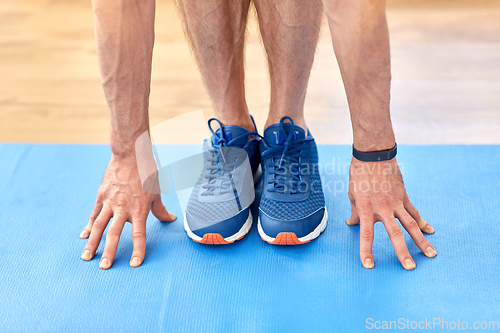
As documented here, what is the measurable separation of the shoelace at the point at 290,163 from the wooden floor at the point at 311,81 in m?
0.49

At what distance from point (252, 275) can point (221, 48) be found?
61cm

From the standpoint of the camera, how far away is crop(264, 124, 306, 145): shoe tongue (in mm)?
1193

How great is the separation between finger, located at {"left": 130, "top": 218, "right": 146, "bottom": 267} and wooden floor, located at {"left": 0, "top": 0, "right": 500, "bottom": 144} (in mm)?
763

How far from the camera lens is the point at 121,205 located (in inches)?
42.4

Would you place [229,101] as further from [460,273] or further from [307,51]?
[460,273]

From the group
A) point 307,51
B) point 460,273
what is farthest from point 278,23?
point 460,273

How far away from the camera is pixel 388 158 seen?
1.02m

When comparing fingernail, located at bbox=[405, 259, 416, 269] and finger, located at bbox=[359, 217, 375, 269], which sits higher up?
finger, located at bbox=[359, 217, 375, 269]

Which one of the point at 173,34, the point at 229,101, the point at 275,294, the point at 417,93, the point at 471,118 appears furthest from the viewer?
the point at 173,34

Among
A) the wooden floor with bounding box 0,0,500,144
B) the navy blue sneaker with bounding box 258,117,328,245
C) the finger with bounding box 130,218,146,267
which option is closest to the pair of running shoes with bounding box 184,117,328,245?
the navy blue sneaker with bounding box 258,117,328,245

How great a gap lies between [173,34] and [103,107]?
822 millimetres

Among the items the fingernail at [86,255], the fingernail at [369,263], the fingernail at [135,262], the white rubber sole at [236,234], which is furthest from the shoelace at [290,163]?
the fingernail at [86,255]

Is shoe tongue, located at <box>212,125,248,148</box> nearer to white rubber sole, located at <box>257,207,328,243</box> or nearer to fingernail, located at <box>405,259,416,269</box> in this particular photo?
white rubber sole, located at <box>257,207,328,243</box>

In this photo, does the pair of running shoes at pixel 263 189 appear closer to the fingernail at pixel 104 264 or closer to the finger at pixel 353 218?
the finger at pixel 353 218
